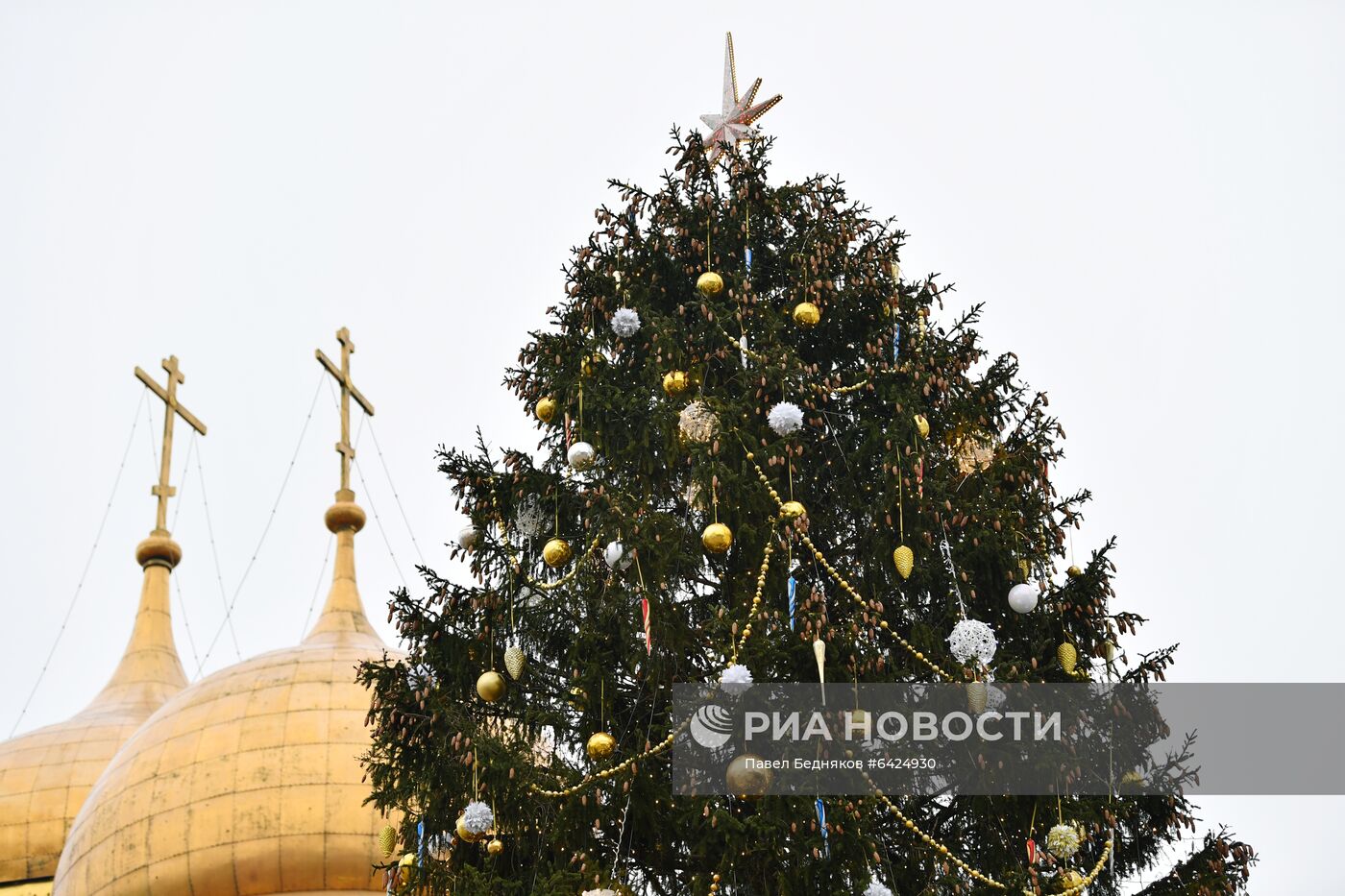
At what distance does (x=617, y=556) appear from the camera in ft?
36.2

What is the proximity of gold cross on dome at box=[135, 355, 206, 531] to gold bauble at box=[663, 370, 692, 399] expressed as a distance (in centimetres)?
2207

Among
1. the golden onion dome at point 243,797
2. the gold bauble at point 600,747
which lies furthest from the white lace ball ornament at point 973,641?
the golden onion dome at point 243,797

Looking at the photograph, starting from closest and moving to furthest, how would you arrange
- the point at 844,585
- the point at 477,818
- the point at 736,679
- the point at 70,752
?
the point at 736,679, the point at 477,818, the point at 844,585, the point at 70,752

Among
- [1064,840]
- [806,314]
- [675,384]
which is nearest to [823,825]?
[1064,840]

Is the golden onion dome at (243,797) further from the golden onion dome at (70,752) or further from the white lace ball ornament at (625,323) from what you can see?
the white lace ball ornament at (625,323)

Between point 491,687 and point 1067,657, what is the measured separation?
337 centimetres

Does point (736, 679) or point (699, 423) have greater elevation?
point (699, 423)

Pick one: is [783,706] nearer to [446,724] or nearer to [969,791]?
[969,791]

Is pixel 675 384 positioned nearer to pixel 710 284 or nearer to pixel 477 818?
pixel 710 284

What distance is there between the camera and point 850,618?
10.7m

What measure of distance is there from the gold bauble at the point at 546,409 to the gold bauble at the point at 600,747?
246cm

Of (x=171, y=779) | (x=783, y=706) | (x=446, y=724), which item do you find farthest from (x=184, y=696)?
(x=783, y=706)

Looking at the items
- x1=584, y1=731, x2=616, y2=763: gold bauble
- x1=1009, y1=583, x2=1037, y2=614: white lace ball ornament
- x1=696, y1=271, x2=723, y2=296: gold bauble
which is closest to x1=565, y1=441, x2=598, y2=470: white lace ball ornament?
x1=696, y1=271, x2=723, y2=296: gold bauble

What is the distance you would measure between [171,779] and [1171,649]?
13.3 meters
